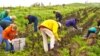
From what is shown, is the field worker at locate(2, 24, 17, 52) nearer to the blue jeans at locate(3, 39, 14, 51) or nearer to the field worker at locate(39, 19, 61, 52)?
the blue jeans at locate(3, 39, 14, 51)

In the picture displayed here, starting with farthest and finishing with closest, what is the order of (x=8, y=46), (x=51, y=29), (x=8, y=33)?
(x=8, y=46), (x=8, y=33), (x=51, y=29)

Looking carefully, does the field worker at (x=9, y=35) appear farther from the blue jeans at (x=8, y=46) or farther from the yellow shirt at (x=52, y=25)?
the yellow shirt at (x=52, y=25)

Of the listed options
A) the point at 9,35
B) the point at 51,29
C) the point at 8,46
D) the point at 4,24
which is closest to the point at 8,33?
the point at 9,35

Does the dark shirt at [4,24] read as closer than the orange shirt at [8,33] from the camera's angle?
No

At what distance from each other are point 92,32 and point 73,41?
0.86 meters

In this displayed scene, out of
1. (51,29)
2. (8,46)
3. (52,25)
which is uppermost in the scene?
(52,25)

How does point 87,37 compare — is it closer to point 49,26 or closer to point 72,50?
point 72,50

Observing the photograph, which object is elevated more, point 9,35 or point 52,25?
point 52,25

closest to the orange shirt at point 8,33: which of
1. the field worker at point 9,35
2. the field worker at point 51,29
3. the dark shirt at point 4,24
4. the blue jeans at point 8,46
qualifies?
the field worker at point 9,35

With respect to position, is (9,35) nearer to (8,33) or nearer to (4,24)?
(8,33)

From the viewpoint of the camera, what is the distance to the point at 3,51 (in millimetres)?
12305

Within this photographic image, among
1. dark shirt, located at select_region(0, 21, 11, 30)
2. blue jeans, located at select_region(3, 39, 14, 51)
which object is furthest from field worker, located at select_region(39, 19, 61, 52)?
dark shirt, located at select_region(0, 21, 11, 30)

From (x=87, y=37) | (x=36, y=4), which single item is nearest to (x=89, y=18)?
(x=87, y=37)

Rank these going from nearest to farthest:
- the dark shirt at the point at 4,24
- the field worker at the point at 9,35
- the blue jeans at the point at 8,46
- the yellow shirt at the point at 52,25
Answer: the yellow shirt at the point at 52,25 < the field worker at the point at 9,35 < the blue jeans at the point at 8,46 < the dark shirt at the point at 4,24
